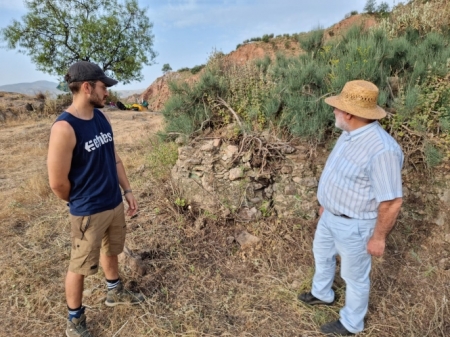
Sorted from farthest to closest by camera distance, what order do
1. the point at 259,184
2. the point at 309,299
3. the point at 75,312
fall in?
the point at 259,184
the point at 309,299
the point at 75,312

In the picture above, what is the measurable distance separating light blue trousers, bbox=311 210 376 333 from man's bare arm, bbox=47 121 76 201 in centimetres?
173

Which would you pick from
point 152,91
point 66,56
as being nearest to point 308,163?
point 66,56

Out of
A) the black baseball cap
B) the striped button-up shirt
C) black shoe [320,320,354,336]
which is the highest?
the black baseball cap

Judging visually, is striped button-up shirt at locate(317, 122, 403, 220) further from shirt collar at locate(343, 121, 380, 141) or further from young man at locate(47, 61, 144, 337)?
young man at locate(47, 61, 144, 337)

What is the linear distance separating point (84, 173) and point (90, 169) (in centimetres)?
5

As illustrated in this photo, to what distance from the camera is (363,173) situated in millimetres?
1772

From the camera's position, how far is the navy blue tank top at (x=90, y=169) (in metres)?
1.90

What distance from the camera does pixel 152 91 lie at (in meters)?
35.7

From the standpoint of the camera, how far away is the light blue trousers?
6.23 feet

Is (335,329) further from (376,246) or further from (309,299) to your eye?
(376,246)

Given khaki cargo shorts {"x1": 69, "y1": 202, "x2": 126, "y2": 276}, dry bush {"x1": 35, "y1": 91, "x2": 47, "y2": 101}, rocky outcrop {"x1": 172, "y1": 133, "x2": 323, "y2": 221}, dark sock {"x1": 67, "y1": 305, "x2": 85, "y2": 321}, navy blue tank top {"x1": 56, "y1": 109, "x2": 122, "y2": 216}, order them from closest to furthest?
navy blue tank top {"x1": 56, "y1": 109, "x2": 122, "y2": 216} → khaki cargo shorts {"x1": 69, "y1": 202, "x2": 126, "y2": 276} → dark sock {"x1": 67, "y1": 305, "x2": 85, "y2": 321} → rocky outcrop {"x1": 172, "y1": 133, "x2": 323, "y2": 221} → dry bush {"x1": 35, "y1": 91, "x2": 47, "y2": 101}

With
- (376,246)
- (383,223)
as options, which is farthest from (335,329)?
(383,223)

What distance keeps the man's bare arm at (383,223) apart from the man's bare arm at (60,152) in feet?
6.13

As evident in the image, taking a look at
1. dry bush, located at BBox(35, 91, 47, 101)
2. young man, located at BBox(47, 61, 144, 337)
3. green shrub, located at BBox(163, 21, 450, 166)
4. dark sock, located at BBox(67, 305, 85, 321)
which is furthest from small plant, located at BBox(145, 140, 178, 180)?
dry bush, located at BBox(35, 91, 47, 101)
